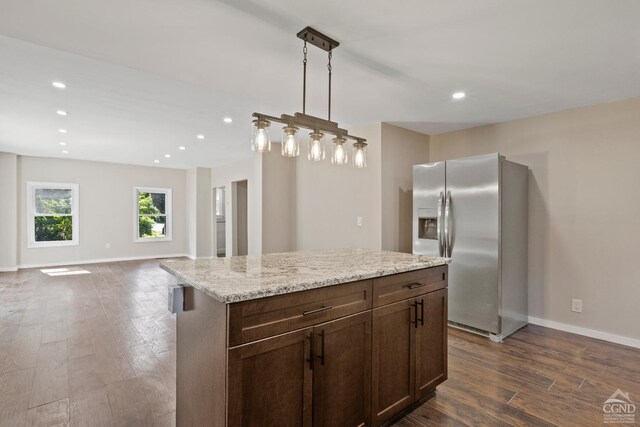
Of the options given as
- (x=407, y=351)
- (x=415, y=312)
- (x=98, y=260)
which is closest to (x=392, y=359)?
(x=407, y=351)

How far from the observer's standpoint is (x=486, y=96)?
3154 millimetres

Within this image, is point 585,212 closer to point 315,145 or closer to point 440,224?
point 440,224

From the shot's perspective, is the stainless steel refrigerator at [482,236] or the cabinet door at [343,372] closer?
the cabinet door at [343,372]

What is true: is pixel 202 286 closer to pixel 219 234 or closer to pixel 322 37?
pixel 322 37

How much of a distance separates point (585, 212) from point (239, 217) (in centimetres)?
633

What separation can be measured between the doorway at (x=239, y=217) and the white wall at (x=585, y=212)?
220 inches

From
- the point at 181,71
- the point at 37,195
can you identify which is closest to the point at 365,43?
the point at 181,71

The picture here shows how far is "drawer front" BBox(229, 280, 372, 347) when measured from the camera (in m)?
1.29

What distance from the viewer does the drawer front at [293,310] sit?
1.29 meters

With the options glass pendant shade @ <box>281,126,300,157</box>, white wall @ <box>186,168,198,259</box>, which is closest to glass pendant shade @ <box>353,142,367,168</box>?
glass pendant shade @ <box>281,126,300,157</box>

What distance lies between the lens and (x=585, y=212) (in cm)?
338

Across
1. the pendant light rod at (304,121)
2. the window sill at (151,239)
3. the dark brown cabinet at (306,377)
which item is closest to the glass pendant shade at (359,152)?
the pendant light rod at (304,121)

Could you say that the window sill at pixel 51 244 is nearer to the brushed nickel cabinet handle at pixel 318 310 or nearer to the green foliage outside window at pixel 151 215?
the green foliage outside window at pixel 151 215

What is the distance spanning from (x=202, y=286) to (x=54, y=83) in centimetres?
295
